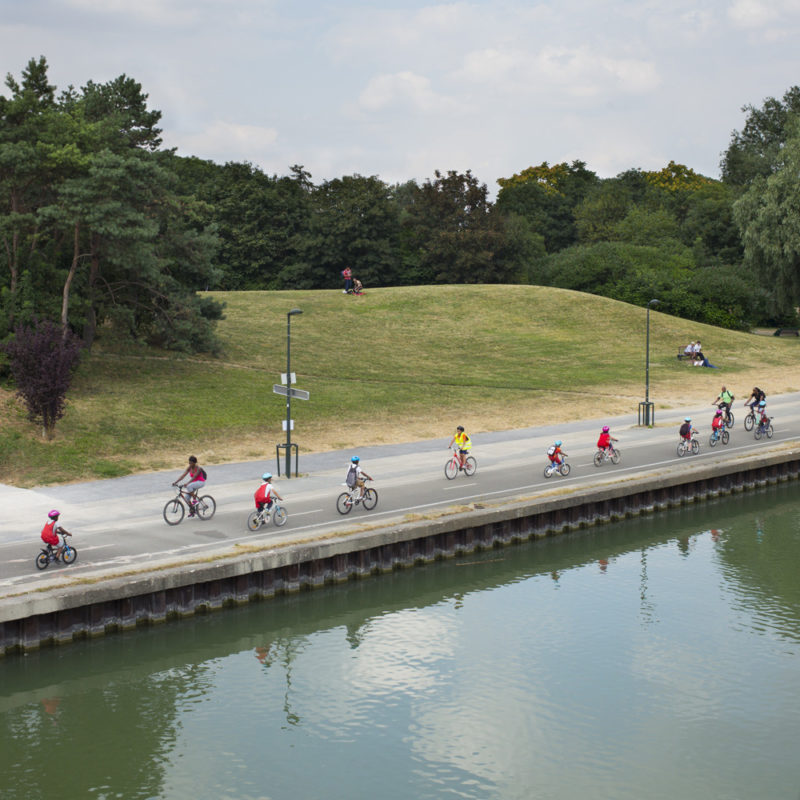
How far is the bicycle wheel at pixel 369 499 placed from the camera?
29.7 m

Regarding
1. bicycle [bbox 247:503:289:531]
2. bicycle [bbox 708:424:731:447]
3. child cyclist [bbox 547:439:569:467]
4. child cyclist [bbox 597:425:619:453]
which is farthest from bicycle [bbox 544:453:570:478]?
bicycle [bbox 247:503:289:531]

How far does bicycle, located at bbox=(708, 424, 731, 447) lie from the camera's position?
42.2 meters

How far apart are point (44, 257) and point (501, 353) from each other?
34257 millimetres

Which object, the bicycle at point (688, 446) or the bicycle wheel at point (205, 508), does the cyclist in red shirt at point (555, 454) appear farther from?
the bicycle wheel at point (205, 508)

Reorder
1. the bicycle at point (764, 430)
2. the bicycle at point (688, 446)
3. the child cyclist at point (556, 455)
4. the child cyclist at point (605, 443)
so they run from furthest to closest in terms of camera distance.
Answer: the bicycle at point (764, 430) < the bicycle at point (688, 446) < the child cyclist at point (605, 443) < the child cyclist at point (556, 455)

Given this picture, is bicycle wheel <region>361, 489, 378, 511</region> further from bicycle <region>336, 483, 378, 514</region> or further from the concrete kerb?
the concrete kerb

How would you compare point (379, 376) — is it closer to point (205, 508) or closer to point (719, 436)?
point (719, 436)

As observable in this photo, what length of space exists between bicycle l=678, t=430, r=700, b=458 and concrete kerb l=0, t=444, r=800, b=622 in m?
2.35

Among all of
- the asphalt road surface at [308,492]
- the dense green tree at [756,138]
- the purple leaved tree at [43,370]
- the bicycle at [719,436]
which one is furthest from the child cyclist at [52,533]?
the dense green tree at [756,138]

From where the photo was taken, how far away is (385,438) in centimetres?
4481

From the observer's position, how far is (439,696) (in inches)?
796

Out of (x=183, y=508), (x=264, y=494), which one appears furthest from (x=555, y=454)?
(x=183, y=508)

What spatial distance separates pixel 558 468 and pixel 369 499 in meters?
8.55

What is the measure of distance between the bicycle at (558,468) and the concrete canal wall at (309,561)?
65 centimetres
